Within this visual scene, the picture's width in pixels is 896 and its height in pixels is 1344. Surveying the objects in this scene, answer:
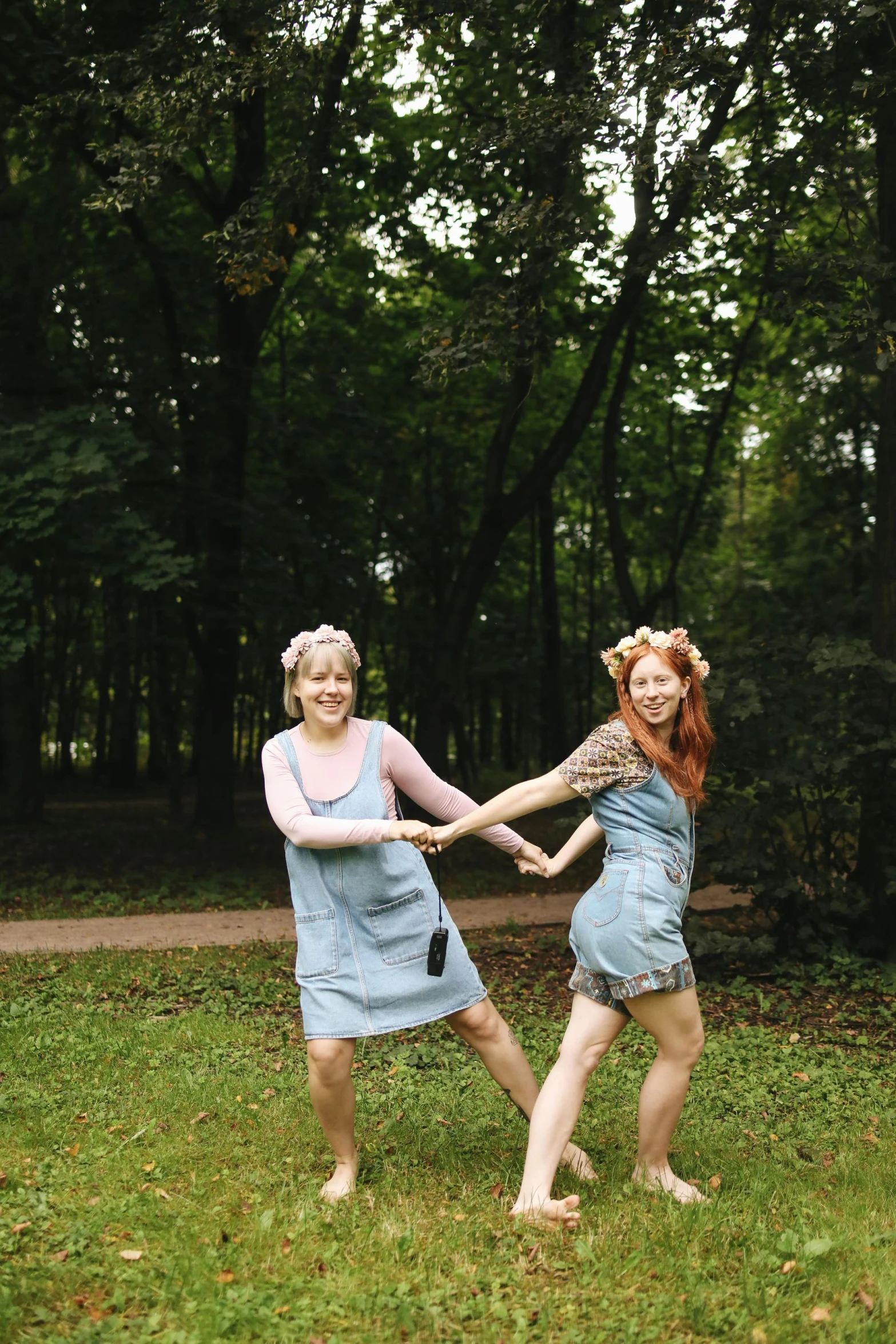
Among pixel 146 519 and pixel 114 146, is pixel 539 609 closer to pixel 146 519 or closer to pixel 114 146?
pixel 146 519

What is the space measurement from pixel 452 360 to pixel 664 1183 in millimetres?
5995

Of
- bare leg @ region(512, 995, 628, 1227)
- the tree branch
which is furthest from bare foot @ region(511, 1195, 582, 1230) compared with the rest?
the tree branch

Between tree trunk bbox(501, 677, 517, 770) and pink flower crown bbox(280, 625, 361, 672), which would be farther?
tree trunk bbox(501, 677, 517, 770)

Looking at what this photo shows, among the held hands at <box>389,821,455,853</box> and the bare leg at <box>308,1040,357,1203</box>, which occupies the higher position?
the held hands at <box>389,821,455,853</box>

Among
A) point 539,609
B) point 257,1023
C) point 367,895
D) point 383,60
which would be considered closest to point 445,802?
point 367,895

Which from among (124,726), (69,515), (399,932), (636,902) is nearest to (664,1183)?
(636,902)

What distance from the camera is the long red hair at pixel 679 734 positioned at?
4309mm

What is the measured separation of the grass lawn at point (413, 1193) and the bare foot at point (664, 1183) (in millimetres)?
60

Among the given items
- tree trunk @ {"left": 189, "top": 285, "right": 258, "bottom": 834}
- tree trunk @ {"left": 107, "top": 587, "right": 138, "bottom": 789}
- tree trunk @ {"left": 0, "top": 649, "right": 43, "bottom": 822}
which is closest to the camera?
tree trunk @ {"left": 189, "top": 285, "right": 258, "bottom": 834}

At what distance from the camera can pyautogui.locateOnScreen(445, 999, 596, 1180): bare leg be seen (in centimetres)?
452

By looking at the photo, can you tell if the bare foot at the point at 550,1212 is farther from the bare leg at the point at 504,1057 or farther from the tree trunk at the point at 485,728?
the tree trunk at the point at 485,728

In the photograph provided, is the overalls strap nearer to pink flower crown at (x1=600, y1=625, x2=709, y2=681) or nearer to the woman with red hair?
the woman with red hair

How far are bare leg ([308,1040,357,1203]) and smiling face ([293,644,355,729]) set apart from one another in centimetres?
114

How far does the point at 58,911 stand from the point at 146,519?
3.84 m
